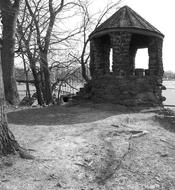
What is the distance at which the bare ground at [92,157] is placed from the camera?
331 centimetres

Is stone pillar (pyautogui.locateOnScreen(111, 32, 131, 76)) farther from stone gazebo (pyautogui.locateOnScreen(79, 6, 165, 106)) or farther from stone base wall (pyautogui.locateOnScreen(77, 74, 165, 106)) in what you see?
stone base wall (pyautogui.locateOnScreen(77, 74, 165, 106))

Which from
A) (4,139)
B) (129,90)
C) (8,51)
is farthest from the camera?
(8,51)

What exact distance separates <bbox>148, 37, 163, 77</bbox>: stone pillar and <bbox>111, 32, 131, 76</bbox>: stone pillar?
4.40 feet

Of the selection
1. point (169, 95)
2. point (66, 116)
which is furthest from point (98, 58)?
point (169, 95)

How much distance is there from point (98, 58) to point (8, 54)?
13.0 feet

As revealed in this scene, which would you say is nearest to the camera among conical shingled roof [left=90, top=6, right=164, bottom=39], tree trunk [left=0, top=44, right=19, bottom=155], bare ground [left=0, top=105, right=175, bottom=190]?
bare ground [left=0, top=105, right=175, bottom=190]

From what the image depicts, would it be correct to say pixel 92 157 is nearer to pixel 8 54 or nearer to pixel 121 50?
pixel 121 50

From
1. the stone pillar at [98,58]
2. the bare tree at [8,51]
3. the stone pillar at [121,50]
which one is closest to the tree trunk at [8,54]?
the bare tree at [8,51]

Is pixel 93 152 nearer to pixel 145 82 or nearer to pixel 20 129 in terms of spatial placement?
pixel 20 129

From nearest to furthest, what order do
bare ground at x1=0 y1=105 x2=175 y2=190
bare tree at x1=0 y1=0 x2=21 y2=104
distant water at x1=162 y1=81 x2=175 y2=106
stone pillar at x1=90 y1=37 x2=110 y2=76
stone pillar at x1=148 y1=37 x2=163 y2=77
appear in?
bare ground at x1=0 y1=105 x2=175 y2=190 → stone pillar at x1=148 y1=37 x2=163 y2=77 → bare tree at x1=0 y1=0 x2=21 y2=104 → stone pillar at x1=90 y1=37 x2=110 y2=76 → distant water at x1=162 y1=81 x2=175 y2=106

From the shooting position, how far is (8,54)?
35.0 feet

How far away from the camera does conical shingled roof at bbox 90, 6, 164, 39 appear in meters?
9.37

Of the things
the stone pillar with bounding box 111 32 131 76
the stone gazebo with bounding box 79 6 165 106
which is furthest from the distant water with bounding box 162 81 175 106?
the stone pillar with bounding box 111 32 131 76

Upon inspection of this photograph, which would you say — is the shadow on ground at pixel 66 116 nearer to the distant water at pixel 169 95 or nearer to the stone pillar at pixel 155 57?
the stone pillar at pixel 155 57
